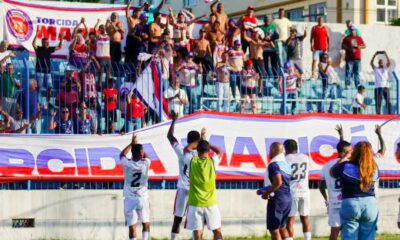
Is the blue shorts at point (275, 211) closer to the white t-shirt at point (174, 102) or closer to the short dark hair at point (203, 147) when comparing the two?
the short dark hair at point (203, 147)

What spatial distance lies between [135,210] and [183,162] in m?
1.24

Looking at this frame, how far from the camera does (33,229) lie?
2078 centimetres

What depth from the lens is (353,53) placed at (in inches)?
1111

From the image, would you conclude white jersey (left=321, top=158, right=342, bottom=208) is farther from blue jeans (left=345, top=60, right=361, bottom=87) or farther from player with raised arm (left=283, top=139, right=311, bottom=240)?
blue jeans (left=345, top=60, right=361, bottom=87)

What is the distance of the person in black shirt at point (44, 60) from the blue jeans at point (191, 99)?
302 centimetres

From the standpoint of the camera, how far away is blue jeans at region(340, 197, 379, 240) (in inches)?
547

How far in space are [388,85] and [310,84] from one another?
1.85 metres

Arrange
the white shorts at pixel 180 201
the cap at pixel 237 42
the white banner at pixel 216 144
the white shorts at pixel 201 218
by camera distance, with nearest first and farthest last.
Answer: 1. the white shorts at pixel 201 218
2. the white shorts at pixel 180 201
3. the white banner at pixel 216 144
4. the cap at pixel 237 42

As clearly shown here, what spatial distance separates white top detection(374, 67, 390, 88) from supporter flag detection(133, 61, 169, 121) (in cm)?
604

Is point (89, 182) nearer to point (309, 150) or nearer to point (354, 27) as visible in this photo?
point (309, 150)

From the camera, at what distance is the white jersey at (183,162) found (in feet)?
61.9

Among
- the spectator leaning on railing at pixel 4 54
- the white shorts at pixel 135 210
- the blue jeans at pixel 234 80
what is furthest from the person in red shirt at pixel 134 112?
the white shorts at pixel 135 210

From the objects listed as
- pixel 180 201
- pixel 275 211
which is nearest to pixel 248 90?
pixel 180 201

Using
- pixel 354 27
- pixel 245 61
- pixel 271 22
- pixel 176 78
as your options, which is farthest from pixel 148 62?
pixel 354 27
